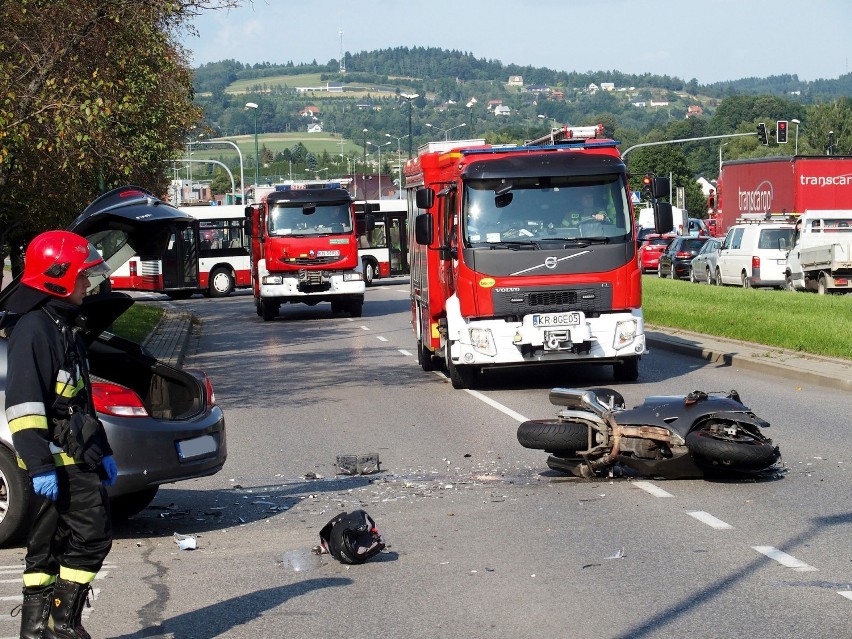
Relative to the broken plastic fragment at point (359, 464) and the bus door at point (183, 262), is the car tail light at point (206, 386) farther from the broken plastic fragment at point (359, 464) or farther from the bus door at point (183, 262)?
the bus door at point (183, 262)

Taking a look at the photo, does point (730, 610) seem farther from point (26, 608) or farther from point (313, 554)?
point (26, 608)

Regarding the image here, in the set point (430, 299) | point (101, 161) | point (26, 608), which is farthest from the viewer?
point (101, 161)

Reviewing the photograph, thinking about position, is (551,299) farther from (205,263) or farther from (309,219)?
(205,263)

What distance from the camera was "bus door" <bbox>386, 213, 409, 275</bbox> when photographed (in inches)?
2015

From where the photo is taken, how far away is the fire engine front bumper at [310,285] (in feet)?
110

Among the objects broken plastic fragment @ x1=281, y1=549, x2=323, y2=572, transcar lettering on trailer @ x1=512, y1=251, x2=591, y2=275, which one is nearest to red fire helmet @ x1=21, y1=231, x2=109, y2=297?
broken plastic fragment @ x1=281, y1=549, x2=323, y2=572

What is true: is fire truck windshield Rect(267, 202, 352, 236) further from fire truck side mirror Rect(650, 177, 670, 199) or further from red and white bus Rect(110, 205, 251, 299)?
fire truck side mirror Rect(650, 177, 670, 199)

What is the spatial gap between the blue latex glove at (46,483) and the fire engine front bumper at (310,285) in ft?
93.1

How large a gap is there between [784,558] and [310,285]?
27.1 m

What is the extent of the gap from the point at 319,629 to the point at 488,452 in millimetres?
A: 5554

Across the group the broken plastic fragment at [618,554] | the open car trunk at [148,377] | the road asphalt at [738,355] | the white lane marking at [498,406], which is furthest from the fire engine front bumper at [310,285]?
the broken plastic fragment at [618,554]

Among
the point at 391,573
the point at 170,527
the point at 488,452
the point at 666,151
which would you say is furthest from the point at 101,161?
the point at 666,151

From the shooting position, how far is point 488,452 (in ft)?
38.1

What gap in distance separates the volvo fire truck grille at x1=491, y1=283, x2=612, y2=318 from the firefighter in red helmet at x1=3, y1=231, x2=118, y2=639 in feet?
36.1
